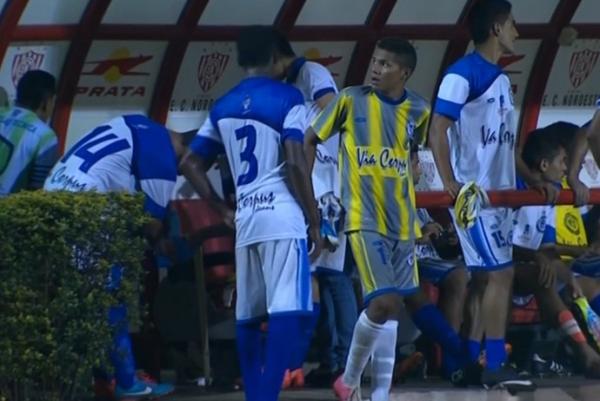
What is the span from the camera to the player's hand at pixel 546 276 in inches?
406

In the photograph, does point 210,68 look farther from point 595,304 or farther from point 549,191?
point 549,191

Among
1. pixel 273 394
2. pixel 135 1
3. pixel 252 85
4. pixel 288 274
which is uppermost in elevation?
pixel 135 1

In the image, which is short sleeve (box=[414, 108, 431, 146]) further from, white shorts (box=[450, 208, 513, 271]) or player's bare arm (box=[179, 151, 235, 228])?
player's bare arm (box=[179, 151, 235, 228])

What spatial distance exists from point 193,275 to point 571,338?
7.15ft

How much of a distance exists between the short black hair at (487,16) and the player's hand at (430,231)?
3.92 feet

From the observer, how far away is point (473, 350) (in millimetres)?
9773

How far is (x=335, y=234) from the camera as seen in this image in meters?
9.20

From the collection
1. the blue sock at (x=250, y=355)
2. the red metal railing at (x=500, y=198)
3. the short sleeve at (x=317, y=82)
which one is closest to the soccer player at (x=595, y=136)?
the red metal railing at (x=500, y=198)

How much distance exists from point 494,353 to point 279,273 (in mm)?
1479

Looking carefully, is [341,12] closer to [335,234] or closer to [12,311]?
[335,234]

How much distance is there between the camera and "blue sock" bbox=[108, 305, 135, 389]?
8.46m

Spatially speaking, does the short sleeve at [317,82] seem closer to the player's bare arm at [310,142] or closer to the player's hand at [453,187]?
the player's hand at [453,187]

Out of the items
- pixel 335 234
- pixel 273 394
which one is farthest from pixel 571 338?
pixel 273 394

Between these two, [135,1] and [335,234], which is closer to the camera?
[335,234]
